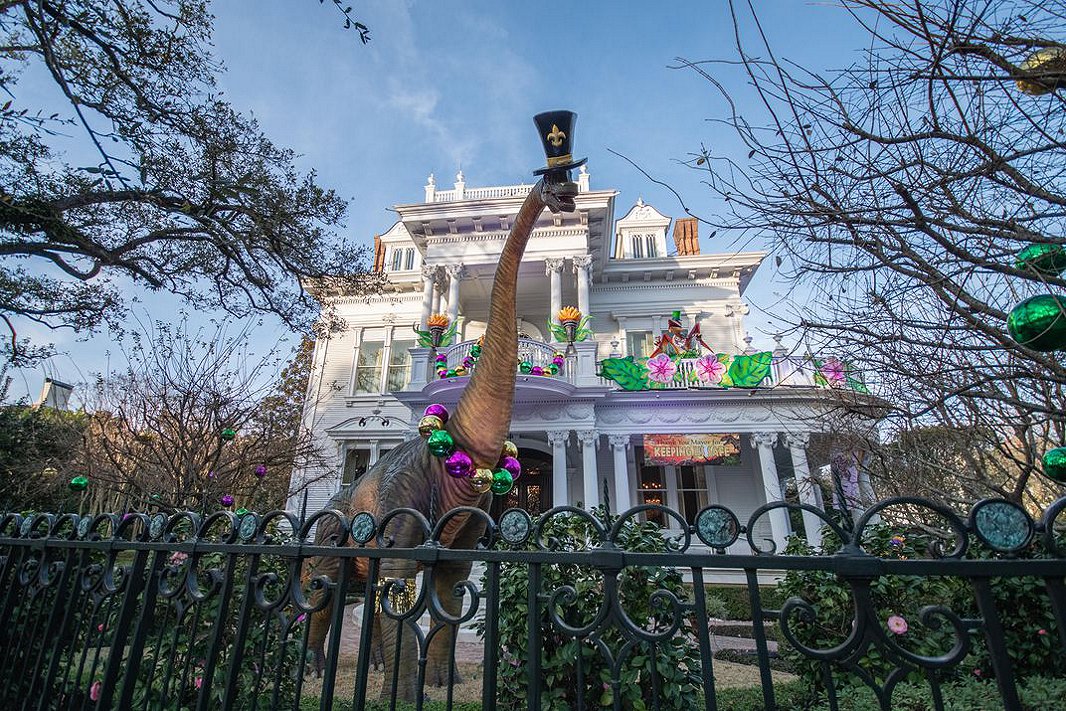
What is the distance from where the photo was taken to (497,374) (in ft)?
13.6

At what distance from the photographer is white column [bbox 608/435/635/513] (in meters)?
11.9

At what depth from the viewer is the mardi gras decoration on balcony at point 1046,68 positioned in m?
1.75

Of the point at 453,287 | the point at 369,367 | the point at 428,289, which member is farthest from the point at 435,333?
the point at 369,367

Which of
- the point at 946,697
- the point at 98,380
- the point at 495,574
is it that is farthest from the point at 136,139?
the point at 98,380

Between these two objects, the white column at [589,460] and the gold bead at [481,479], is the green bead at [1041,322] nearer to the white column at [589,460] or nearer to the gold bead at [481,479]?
the gold bead at [481,479]

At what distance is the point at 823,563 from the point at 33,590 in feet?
12.0

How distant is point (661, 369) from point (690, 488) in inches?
174

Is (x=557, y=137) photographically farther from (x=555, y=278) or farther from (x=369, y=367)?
(x=369, y=367)

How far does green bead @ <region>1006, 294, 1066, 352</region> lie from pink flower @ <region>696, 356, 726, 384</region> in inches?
445

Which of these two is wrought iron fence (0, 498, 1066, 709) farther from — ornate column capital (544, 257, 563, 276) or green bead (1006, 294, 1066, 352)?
ornate column capital (544, 257, 563, 276)

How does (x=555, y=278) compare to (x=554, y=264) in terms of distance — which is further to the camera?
(x=554, y=264)

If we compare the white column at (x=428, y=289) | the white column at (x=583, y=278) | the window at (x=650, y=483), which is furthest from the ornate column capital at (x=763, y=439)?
the white column at (x=428, y=289)

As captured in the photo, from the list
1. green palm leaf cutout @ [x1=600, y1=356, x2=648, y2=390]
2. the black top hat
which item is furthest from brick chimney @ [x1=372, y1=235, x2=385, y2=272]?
the black top hat

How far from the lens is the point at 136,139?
17.8 ft
